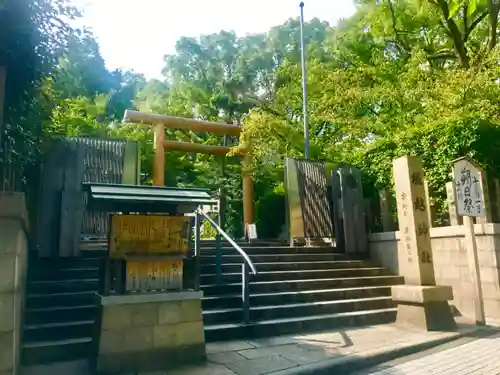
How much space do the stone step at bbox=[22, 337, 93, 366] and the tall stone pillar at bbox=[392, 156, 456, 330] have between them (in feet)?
17.3

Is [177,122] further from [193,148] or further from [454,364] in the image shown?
[454,364]

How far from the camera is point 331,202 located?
11227mm

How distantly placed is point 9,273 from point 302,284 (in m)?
5.71

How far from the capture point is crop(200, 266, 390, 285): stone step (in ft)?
25.8

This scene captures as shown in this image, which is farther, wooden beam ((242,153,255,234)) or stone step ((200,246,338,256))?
wooden beam ((242,153,255,234))

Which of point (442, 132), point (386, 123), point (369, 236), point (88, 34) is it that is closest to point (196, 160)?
point (386, 123)

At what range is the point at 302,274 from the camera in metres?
8.70

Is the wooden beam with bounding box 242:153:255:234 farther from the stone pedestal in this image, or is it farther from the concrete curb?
the stone pedestal

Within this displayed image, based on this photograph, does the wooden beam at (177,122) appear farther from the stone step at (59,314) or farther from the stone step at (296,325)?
the stone step at (296,325)

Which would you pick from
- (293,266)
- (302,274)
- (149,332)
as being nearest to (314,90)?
(293,266)

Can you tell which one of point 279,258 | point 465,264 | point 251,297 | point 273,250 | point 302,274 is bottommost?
point 251,297

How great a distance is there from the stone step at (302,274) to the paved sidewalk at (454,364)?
331 centimetres

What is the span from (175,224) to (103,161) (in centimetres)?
518

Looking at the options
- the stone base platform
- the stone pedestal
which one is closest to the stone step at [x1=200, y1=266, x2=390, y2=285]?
the stone base platform
